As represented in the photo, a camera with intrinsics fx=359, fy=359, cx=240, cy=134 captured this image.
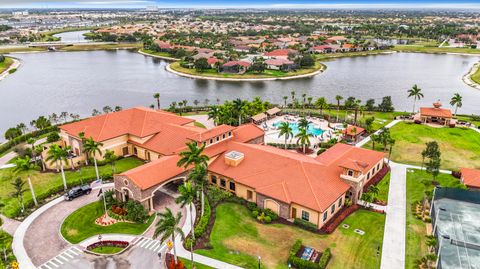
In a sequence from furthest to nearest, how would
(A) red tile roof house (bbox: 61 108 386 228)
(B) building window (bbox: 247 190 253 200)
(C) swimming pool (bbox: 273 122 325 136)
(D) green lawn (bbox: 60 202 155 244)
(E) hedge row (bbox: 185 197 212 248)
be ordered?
(C) swimming pool (bbox: 273 122 325 136), (B) building window (bbox: 247 190 253 200), (A) red tile roof house (bbox: 61 108 386 228), (D) green lawn (bbox: 60 202 155 244), (E) hedge row (bbox: 185 197 212 248)

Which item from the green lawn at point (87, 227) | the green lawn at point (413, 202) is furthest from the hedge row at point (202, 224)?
the green lawn at point (413, 202)

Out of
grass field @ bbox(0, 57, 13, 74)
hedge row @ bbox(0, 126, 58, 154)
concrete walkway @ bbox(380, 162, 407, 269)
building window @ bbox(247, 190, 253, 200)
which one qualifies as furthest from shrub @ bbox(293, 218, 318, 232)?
grass field @ bbox(0, 57, 13, 74)

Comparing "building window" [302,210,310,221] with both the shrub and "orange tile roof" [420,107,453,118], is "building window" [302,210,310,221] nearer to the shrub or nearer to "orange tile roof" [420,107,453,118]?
the shrub

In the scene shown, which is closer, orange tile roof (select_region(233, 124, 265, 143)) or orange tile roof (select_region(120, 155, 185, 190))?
orange tile roof (select_region(120, 155, 185, 190))

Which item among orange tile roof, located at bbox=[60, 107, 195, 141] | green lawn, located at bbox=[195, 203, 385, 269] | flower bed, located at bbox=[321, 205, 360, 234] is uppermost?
orange tile roof, located at bbox=[60, 107, 195, 141]

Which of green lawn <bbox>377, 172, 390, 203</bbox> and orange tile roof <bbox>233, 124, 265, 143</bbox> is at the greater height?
orange tile roof <bbox>233, 124, 265, 143</bbox>

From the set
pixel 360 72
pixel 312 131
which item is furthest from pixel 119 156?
pixel 360 72

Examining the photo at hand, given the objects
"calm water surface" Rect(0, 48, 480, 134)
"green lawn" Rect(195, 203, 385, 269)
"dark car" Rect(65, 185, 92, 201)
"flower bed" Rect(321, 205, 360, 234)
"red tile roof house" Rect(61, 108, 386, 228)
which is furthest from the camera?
"calm water surface" Rect(0, 48, 480, 134)
